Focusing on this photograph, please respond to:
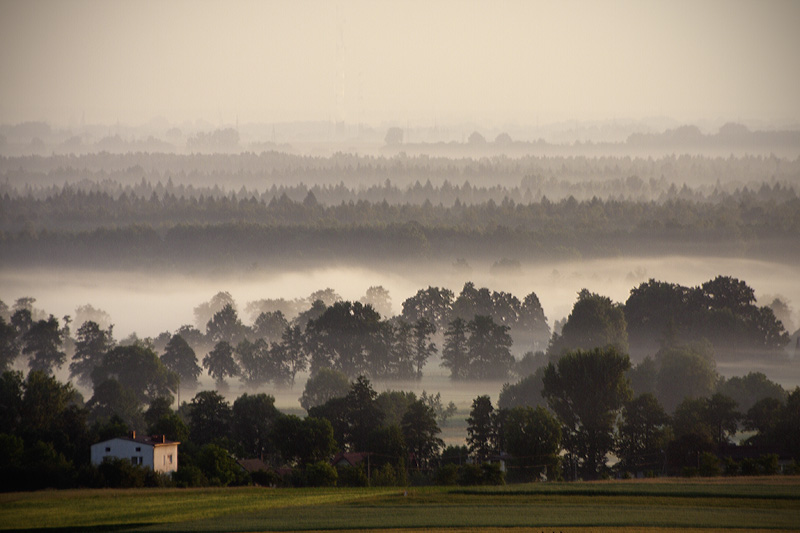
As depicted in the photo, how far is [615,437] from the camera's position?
142500 millimetres

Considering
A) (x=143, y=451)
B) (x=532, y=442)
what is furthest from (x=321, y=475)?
(x=532, y=442)

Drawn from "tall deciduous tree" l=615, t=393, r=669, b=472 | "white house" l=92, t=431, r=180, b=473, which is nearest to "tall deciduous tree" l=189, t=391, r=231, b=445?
"white house" l=92, t=431, r=180, b=473

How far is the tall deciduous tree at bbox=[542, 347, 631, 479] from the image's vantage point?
151625mm

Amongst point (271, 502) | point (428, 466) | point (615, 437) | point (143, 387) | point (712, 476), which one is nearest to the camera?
point (271, 502)

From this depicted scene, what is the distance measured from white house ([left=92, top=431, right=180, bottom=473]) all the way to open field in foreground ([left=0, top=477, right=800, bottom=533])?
19.1 m

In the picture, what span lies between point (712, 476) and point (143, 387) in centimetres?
12324

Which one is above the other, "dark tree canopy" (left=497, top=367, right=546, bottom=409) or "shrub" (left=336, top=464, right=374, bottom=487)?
"dark tree canopy" (left=497, top=367, right=546, bottom=409)

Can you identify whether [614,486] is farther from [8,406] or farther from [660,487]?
[8,406]

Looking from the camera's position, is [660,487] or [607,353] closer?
[660,487]

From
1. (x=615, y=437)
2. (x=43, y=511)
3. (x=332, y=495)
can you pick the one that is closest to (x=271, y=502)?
(x=332, y=495)

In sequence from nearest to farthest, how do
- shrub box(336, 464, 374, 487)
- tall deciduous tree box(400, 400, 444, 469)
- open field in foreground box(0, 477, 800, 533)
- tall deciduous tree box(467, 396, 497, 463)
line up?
open field in foreground box(0, 477, 800, 533) < shrub box(336, 464, 374, 487) < tall deciduous tree box(400, 400, 444, 469) < tall deciduous tree box(467, 396, 497, 463)

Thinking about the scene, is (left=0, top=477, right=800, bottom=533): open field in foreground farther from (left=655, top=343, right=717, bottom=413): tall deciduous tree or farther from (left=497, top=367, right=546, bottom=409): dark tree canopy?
(left=655, top=343, right=717, bottom=413): tall deciduous tree

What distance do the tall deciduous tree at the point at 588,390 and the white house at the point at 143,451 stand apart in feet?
189

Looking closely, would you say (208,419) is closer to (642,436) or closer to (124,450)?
(124,450)
